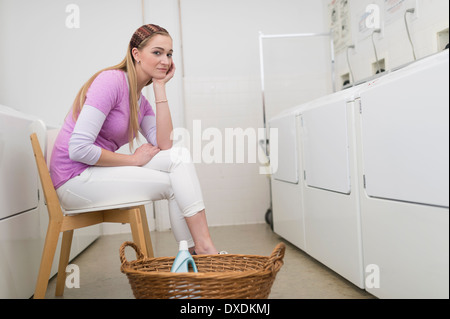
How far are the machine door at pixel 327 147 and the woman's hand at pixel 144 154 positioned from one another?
73 cm

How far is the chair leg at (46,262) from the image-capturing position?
138 cm

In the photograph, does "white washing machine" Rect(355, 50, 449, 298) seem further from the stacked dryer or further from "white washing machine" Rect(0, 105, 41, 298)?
"white washing machine" Rect(0, 105, 41, 298)

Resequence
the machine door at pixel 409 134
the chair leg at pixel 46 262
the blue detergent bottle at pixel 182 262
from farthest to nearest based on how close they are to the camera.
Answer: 1. the chair leg at pixel 46 262
2. the blue detergent bottle at pixel 182 262
3. the machine door at pixel 409 134

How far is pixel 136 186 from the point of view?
1.44 m

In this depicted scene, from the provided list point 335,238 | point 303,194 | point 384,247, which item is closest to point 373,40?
point 303,194

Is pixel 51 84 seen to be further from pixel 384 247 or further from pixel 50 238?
pixel 384 247

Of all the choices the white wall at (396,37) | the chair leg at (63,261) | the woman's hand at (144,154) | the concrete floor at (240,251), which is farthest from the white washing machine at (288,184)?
the chair leg at (63,261)

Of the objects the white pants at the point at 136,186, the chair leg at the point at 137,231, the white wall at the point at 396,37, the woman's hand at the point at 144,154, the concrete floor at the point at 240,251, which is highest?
the white wall at the point at 396,37

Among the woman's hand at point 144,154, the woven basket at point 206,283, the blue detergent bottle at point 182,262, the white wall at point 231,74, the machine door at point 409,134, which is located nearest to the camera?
the machine door at point 409,134

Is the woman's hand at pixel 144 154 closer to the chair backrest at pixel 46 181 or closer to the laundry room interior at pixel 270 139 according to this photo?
the laundry room interior at pixel 270 139

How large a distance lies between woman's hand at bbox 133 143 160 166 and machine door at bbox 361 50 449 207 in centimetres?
77

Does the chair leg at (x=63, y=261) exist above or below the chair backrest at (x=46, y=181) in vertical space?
below

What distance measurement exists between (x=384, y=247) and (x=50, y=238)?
1135 mm

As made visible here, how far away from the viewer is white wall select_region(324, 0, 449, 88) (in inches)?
75.7
